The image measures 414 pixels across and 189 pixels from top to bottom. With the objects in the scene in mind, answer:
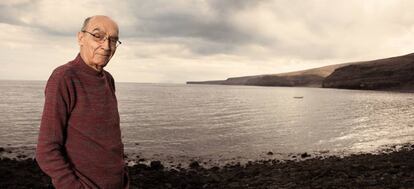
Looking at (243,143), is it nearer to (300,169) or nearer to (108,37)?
(300,169)

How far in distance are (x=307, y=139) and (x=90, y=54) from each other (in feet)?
106

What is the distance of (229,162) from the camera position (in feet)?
77.2

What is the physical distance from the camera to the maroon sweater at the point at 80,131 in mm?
3371

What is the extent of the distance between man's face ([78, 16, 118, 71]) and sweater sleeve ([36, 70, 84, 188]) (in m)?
0.35

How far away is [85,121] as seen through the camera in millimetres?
3566

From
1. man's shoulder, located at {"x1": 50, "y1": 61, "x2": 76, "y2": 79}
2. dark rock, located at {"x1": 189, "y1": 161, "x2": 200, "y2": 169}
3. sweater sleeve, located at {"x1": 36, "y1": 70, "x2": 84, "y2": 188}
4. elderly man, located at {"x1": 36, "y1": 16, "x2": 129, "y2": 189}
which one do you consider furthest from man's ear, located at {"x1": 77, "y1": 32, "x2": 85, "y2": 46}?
dark rock, located at {"x1": 189, "y1": 161, "x2": 200, "y2": 169}

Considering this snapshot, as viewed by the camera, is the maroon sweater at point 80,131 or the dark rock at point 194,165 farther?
the dark rock at point 194,165

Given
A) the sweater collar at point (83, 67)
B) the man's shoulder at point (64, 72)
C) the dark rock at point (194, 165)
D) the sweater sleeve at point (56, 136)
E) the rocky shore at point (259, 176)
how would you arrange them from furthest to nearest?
the dark rock at point (194, 165), the rocky shore at point (259, 176), the sweater collar at point (83, 67), the man's shoulder at point (64, 72), the sweater sleeve at point (56, 136)

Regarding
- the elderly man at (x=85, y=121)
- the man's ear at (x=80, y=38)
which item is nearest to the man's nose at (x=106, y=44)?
the elderly man at (x=85, y=121)

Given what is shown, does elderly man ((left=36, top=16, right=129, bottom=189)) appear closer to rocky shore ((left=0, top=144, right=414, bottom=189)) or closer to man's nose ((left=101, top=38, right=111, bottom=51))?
man's nose ((left=101, top=38, right=111, bottom=51))

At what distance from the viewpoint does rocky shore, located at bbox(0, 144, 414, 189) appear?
15.1 meters

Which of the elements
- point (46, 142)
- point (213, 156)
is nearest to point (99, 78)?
point (46, 142)

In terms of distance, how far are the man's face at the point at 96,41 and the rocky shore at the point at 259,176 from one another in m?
12.2

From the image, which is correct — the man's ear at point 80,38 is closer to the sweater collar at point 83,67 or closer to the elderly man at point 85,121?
the elderly man at point 85,121
